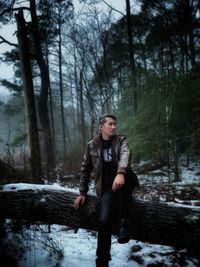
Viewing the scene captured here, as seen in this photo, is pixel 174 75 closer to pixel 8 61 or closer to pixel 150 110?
pixel 150 110

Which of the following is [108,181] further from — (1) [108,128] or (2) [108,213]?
(1) [108,128]

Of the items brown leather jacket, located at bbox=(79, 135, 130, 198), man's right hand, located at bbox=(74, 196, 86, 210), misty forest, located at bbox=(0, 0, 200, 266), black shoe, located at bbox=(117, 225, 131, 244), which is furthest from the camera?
misty forest, located at bbox=(0, 0, 200, 266)

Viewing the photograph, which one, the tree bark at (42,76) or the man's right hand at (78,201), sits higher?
the tree bark at (42,76)

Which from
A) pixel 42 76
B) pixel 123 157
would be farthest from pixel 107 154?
pixel 42 76

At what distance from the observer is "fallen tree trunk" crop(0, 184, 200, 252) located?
10.4ft

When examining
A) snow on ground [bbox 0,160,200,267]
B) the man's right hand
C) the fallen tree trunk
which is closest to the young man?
the man's right hand

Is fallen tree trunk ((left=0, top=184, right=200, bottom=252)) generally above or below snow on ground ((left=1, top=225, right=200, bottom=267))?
above

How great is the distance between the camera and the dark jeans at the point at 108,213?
2.94 meters

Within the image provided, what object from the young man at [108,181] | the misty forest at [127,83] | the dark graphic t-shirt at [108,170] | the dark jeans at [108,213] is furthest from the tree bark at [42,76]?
the dark jeans at [108,213]

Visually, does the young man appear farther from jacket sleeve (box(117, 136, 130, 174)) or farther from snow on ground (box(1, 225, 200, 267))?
snow on ground (box(1, 225, 200, 267))

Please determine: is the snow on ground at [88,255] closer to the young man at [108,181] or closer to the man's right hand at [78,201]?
the young man at [108,181]

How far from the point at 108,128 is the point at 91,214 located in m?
1.34

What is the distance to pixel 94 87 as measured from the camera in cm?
2005

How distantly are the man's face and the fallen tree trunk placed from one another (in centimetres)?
102
